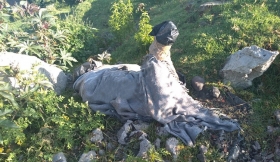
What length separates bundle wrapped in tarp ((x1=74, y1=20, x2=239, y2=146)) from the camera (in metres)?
3.93

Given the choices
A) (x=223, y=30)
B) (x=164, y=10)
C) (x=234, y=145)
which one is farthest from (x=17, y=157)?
(x=164, y=10)

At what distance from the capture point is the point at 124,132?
3.92m

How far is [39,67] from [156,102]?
2241 mm

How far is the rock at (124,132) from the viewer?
12.8 feet

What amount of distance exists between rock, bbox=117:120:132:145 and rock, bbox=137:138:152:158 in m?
0.28

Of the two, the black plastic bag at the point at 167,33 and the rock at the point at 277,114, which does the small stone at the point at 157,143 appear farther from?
the rock at the point at 277,114

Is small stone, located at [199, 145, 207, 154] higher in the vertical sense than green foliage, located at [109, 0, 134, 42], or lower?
lower

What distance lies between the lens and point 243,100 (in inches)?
177

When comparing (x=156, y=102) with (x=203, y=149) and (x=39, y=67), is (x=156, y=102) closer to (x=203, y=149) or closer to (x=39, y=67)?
(x=203, y=149)

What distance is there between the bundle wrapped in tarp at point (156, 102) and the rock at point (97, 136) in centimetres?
36

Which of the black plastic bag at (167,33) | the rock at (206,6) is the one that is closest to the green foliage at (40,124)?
the black plastic bag at (167,33)

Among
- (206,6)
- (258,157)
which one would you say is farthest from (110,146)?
(206,6)

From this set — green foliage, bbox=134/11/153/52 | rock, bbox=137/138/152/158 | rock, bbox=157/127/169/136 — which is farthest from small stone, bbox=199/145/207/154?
green foliage, bbox=134/11/153/52

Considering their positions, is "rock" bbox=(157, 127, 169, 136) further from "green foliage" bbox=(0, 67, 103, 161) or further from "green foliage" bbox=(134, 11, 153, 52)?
"green foliage" bbox=(134, 11, 153, 52)
